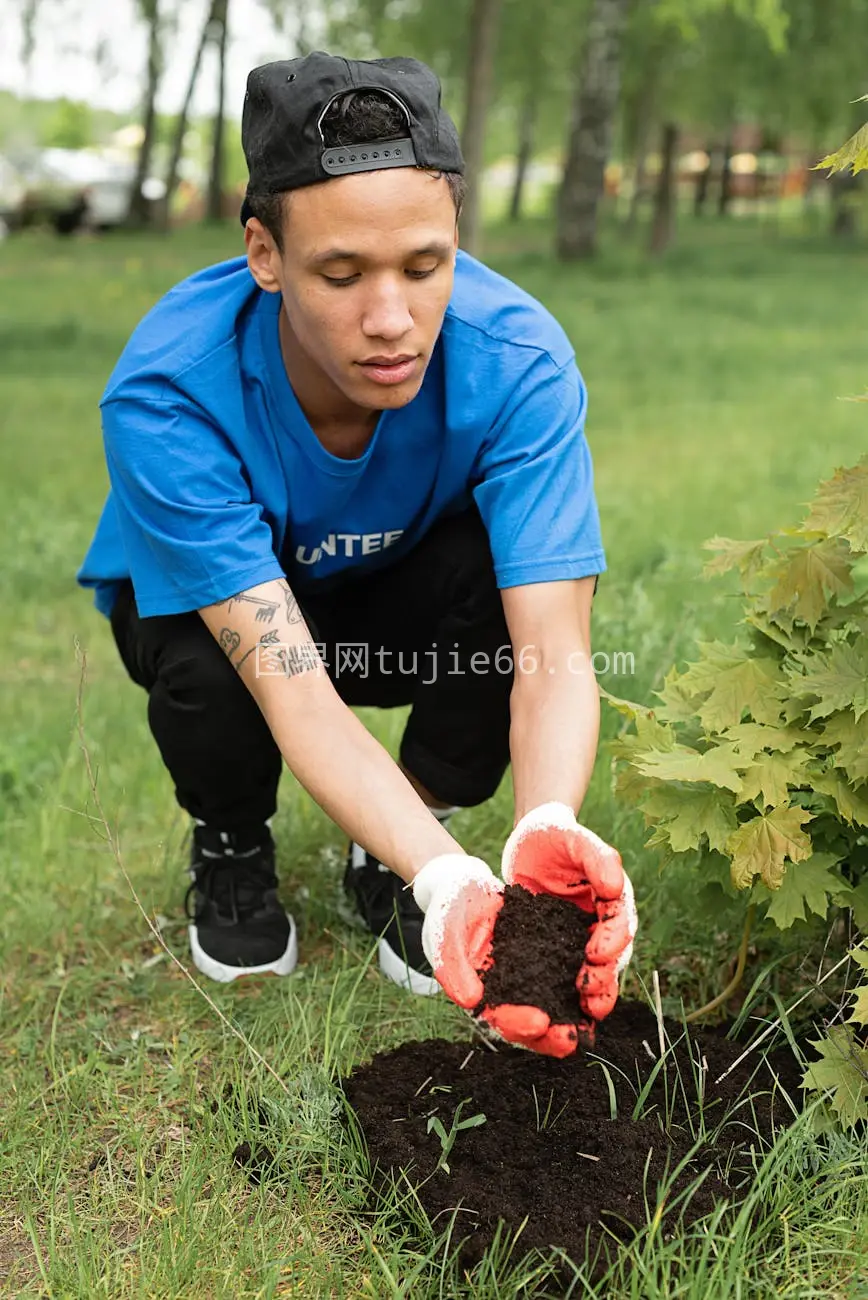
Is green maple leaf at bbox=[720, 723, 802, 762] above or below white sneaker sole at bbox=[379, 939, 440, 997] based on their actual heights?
above

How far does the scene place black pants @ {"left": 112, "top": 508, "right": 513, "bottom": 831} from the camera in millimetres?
2479

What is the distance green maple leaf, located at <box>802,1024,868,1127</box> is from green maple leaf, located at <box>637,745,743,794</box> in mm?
386

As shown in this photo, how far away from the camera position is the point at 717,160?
5394 centimetres

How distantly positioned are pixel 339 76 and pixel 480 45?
10853 mm

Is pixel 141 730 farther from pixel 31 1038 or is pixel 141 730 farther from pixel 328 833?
pixel 31 1038

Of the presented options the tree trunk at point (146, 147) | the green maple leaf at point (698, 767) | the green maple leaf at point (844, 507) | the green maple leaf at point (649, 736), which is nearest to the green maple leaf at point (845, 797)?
the green maple leaf at point (698, 767)

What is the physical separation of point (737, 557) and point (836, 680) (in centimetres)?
29

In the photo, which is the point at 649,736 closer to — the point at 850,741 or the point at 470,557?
the point at 850,741

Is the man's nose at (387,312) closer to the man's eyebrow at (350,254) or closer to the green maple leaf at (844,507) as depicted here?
the man's eyebrow at (350,254)

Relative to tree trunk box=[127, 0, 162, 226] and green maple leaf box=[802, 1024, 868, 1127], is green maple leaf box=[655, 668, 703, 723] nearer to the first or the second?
green maple leaf box=[802, 1024, 868, 1127]

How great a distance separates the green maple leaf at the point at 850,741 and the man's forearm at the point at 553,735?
0.37 metres

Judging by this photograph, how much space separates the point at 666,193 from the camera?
17.6 m

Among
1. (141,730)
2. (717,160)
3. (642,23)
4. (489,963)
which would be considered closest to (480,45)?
(642,23)

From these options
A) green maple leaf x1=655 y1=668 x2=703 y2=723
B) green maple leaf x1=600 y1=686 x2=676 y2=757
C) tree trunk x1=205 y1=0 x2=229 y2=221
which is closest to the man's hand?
green maple leaf x1=600 y1=686 x2=676 y2=757
